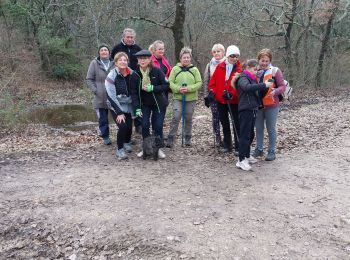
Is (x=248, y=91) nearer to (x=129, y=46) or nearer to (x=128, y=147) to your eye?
(x=128, y=147)

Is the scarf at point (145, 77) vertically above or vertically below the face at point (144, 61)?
below

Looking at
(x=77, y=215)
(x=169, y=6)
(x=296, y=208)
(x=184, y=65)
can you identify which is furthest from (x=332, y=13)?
(x=77, y=215)

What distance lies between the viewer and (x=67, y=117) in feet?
41.9

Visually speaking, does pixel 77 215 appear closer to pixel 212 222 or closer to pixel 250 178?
pixel 212 222

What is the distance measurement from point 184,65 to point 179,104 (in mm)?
747

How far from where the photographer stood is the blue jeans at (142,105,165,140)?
6.58 metres

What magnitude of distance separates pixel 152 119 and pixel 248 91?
185 cm

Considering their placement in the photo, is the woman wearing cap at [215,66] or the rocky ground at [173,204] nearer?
the rocky ground at [173,204]

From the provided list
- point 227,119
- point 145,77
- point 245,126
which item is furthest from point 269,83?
point 145,77

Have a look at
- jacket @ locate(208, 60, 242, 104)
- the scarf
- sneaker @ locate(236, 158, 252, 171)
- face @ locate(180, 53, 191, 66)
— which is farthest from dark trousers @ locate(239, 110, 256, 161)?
the scarf

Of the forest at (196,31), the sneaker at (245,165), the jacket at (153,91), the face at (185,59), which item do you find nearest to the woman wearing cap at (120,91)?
the jacket at (153,91)

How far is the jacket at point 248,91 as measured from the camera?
5785 millimetres

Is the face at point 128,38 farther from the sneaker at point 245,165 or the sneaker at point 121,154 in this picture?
the sneaker at point 245,165

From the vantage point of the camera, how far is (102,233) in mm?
4398
